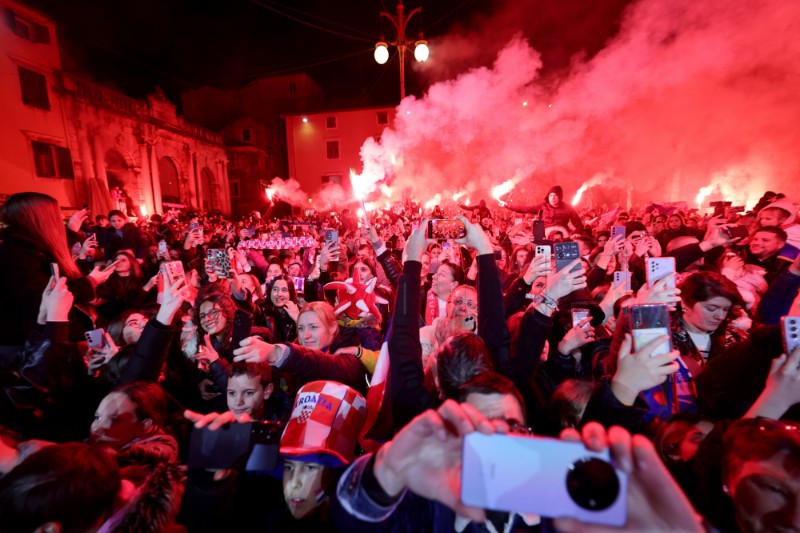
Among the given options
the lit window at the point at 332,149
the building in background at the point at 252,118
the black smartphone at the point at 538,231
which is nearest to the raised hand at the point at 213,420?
the black smartphone at the point at 538,231

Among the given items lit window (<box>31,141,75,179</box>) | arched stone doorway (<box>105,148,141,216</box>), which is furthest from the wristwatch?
arched stone doorway (<box>105,148,141,216</box>)

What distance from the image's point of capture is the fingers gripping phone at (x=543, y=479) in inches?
34.7

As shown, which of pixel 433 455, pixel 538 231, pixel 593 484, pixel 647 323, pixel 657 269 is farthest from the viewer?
pixel 538 231

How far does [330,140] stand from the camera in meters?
36.2

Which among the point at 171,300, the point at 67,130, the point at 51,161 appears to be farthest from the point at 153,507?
the point at 67,130

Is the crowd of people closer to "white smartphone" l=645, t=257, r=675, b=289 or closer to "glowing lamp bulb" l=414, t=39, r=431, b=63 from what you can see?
"white smartphone" l=645, t=257, r=675, b=289

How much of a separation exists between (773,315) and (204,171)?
3900cm

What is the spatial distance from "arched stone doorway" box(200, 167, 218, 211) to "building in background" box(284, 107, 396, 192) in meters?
8.12

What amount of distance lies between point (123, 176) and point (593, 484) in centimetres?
3150

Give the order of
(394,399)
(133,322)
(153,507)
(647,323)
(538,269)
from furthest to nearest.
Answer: (133,322) → (538,269) → (394,399) → (647,323) → (153,507)

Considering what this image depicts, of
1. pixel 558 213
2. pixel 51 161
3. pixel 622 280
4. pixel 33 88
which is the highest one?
pixel 33 88

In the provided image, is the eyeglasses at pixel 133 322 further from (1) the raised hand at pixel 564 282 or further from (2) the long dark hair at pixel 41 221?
(1) the raised hand at pixel 564 282

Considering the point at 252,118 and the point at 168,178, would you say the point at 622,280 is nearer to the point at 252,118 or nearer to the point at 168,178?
the point at 168,178

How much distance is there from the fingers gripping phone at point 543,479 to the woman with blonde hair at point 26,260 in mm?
3589
